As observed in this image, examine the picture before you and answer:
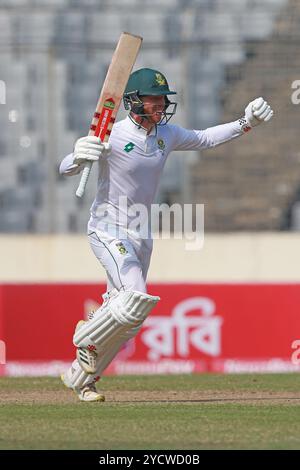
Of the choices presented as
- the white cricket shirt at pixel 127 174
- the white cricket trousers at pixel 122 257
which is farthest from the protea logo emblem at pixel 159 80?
the white cricket trousers at pixel 122 257

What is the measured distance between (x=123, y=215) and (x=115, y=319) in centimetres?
65

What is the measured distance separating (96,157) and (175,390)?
2.33m

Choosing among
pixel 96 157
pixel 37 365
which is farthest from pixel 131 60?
pixel 37 365

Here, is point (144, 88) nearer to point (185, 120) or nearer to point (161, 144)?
point (161, 144)

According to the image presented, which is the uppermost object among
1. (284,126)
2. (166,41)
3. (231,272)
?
(166,41)

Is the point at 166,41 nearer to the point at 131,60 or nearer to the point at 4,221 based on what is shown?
the point at 4,221

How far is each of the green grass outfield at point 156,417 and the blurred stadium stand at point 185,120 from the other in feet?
11.2

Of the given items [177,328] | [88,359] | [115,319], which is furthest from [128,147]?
[177,328]

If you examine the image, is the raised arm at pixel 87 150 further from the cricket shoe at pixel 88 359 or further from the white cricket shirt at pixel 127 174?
the cricket shoe at pixel 88 359

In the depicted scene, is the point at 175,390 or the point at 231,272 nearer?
the point at 175,390

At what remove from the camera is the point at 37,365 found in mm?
11266

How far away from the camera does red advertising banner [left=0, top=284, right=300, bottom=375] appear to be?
444 inches

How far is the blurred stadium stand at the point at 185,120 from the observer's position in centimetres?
1201

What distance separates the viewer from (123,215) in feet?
23.3
